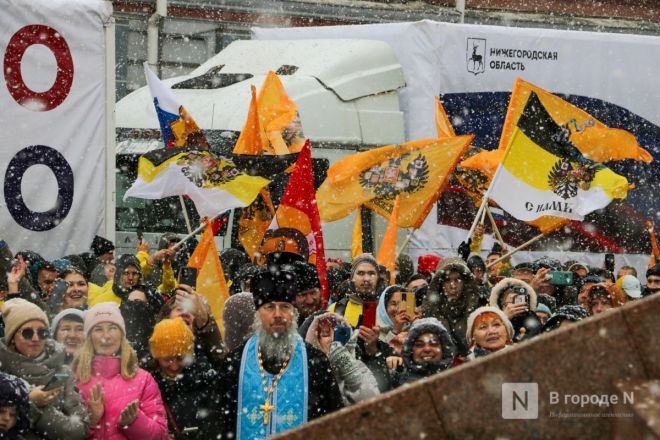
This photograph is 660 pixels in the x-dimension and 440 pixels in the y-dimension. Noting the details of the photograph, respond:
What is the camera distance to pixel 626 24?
89.5 ft

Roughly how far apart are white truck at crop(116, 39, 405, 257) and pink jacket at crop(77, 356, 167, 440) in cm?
745

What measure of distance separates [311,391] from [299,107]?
8.53m

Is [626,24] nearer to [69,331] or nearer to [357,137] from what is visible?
[357,137]

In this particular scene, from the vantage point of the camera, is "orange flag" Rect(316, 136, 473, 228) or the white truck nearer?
"orange flag" Rect(316, 136, 473, 228)

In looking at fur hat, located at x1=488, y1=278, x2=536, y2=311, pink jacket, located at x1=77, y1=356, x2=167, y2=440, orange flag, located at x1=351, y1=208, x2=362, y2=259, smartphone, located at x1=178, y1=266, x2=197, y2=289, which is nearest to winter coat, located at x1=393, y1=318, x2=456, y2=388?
pink jacket, located at x1=77, y1=356, x2=167, y2=440

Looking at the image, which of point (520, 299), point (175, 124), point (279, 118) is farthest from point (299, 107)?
point (520, 299)

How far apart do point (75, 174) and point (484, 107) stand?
5672 mm

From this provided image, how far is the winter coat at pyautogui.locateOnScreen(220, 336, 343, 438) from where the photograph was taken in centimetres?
620

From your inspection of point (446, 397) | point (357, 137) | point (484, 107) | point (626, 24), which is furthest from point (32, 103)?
point (626, 24)

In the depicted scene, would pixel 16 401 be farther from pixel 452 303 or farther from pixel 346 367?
pixel 452 303

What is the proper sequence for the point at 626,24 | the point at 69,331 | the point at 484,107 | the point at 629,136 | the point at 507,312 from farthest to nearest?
1. the point at 626,24
2. the point at 484,107
3. the point at 629,136
4. the point at 507,312
5. the point at 69,331

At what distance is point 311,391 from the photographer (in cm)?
622

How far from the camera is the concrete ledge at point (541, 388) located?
448cm

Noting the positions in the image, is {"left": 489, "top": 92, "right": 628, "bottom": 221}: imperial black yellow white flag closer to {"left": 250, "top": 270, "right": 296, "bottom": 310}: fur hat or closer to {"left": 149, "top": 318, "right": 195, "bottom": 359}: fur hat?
{"left": 149, "top": 318, "right": 195, "bottom": 359}: fur hat
